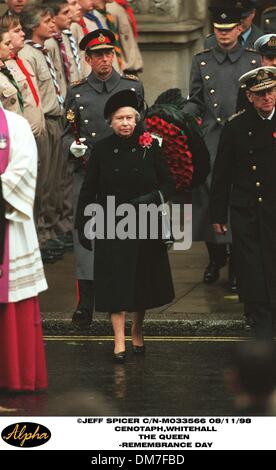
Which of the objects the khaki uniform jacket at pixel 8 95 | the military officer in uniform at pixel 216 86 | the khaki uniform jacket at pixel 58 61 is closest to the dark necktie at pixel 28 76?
the khaki uniform jacket at pixel 8 95

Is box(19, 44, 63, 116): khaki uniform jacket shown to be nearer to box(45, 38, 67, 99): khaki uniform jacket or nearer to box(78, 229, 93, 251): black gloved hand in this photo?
box(45, 38, 67, 99): khaki uniform jacket

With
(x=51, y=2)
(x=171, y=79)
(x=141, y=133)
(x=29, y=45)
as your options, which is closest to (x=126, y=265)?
(x=141, y=133)

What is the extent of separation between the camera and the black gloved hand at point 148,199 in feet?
40.8

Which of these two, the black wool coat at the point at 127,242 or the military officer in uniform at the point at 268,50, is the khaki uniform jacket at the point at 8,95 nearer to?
the military officer in uniform at the point at 268,50

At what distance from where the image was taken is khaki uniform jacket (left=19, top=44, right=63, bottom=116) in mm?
16328

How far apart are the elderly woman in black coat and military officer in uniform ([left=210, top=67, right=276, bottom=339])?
461mm

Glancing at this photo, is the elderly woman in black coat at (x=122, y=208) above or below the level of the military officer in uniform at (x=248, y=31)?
below

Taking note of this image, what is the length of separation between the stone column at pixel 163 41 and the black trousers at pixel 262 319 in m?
8.34

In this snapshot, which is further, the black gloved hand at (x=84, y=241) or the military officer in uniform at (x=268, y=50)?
the military officer in uniform at (x=268, y=50)

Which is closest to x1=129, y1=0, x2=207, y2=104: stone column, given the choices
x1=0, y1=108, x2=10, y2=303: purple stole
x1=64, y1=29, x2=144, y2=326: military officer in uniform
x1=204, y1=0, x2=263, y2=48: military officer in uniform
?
x1=204, y1=0, x2=263, y2=48: military officer in uniform

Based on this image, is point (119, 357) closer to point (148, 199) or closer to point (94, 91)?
point (148, 199)

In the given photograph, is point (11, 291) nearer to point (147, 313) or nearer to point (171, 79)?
point (147, 313)

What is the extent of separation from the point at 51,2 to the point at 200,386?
7.44 m

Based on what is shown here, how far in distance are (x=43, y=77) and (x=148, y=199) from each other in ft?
14.1
